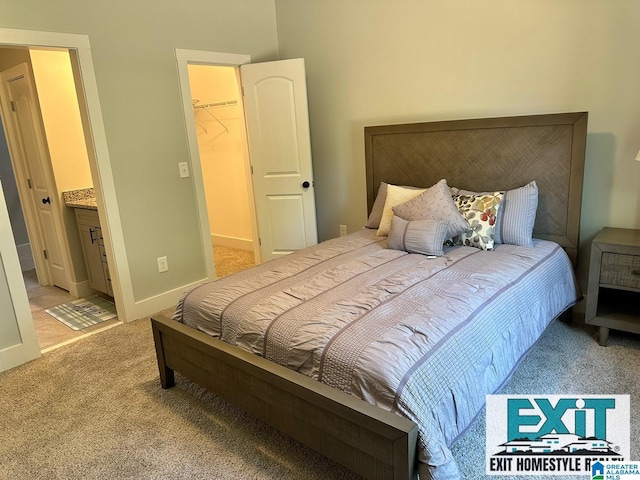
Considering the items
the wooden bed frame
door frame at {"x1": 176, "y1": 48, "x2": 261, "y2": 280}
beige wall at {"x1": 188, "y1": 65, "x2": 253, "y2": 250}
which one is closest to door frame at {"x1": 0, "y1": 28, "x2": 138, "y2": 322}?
door frame at {"x1": 176, "y1": 48, "x2": 261, "y2": 280}

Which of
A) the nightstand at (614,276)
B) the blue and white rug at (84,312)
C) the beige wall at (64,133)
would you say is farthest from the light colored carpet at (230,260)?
the nightstand at (614,276)

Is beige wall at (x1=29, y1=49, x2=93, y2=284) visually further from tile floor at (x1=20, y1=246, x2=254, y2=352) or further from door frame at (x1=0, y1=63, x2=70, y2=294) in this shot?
tile floor at (x1=20, y1=246, x2=254, y2=352)

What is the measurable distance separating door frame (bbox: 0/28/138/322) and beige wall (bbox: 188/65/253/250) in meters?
2.00

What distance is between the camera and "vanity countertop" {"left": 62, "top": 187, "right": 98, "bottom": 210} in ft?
12.8

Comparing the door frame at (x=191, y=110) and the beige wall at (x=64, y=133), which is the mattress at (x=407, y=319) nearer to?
the door frame at (x=191, y=110)

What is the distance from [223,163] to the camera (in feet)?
17.9

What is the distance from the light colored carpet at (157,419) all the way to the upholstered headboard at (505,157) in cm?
80

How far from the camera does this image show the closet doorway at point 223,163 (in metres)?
5.11

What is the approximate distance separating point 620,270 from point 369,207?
6.33 feet

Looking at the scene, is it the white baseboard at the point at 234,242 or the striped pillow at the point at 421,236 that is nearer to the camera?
the striped pillow at the point at 421,236

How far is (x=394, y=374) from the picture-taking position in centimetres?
155

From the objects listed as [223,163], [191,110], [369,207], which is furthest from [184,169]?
[223,163]

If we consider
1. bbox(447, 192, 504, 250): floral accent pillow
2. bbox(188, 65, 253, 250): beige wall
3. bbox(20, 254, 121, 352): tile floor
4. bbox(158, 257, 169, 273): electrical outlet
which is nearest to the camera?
bbox(447, 192, 504, 250): floral accent pillow

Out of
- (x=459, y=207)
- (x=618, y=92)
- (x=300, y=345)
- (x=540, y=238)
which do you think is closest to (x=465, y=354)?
(x=300, y=345)
